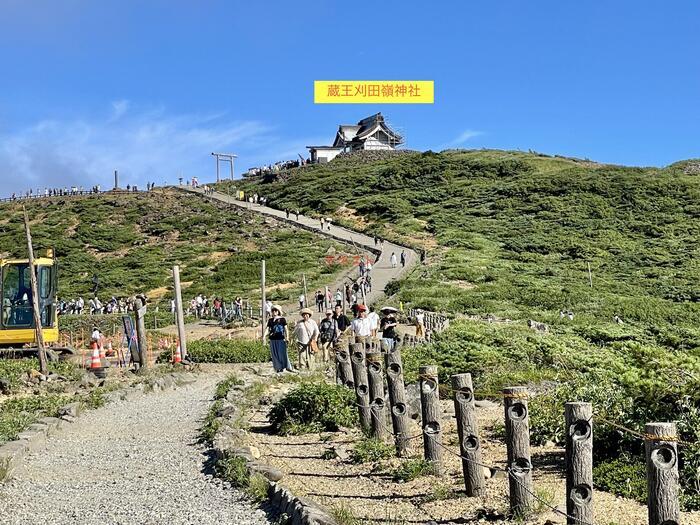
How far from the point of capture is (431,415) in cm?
733

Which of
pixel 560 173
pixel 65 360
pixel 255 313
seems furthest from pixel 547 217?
pixel 65 360

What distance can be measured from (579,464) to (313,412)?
542 centimetres

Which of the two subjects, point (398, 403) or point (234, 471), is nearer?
point (234, 471)

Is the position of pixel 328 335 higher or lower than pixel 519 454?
higher

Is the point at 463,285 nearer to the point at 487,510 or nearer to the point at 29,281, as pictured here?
the point at 29,281

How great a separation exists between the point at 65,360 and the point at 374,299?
15.9m

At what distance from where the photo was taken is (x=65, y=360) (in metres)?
21.7

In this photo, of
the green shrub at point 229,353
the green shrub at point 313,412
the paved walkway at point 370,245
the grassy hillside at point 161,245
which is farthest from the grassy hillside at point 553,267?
the grassy hillside at point 161,245

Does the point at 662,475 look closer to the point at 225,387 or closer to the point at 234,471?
the point at 234,471

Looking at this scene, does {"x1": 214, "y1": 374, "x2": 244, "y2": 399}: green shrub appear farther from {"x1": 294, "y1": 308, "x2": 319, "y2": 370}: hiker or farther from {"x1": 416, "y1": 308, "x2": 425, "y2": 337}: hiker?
{"x1": 416, "y1": 308, "x2": 425, "y2": 337}: hiker

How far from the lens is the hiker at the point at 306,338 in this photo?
17266mm

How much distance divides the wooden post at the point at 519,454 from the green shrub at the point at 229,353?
1556 cm

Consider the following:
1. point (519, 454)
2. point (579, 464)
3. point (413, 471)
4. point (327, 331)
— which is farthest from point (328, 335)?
point (579, 464)

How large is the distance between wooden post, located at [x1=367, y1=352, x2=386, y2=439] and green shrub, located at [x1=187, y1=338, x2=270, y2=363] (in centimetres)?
1243
